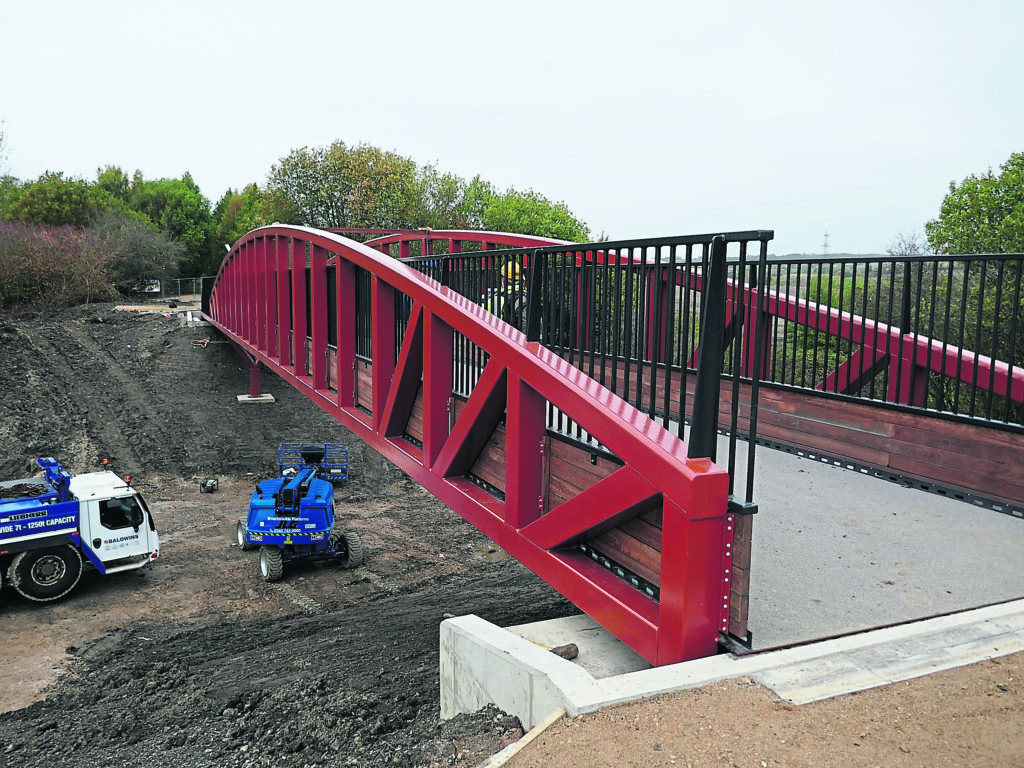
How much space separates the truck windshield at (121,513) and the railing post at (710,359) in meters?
13.6

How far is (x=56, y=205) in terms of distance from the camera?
2283 inches

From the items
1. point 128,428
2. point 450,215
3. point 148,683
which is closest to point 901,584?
point 148,683

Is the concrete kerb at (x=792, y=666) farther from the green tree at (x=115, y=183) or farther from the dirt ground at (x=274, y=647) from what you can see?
the green tree at (x=115, y=183)

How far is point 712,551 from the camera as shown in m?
4.21

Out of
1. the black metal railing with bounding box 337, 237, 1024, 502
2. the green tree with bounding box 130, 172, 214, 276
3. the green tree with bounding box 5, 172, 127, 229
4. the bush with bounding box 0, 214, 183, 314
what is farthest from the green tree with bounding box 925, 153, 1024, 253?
the green tree with bounding box 130, 172, 214, 276

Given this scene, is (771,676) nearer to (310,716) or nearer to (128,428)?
(310,716)

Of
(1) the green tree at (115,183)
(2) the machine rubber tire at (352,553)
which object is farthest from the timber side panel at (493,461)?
(1) the green tree at (115,183)

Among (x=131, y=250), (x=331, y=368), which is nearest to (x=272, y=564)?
(x=331, y=368)

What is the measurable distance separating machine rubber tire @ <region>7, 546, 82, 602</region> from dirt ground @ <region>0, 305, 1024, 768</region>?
13.7 inches

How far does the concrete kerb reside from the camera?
3.85 metres

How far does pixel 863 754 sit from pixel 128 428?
27580 millimetres

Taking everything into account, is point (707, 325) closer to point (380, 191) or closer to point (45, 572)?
point (45, 572)

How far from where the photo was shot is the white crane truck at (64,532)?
1398 centimetres

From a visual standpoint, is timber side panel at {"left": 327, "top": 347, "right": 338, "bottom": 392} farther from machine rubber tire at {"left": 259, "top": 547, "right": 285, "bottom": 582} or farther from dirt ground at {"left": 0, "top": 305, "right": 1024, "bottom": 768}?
machine rubber tire at {"left": 259, "top": 547, "right": 285, "bottom": 582}
